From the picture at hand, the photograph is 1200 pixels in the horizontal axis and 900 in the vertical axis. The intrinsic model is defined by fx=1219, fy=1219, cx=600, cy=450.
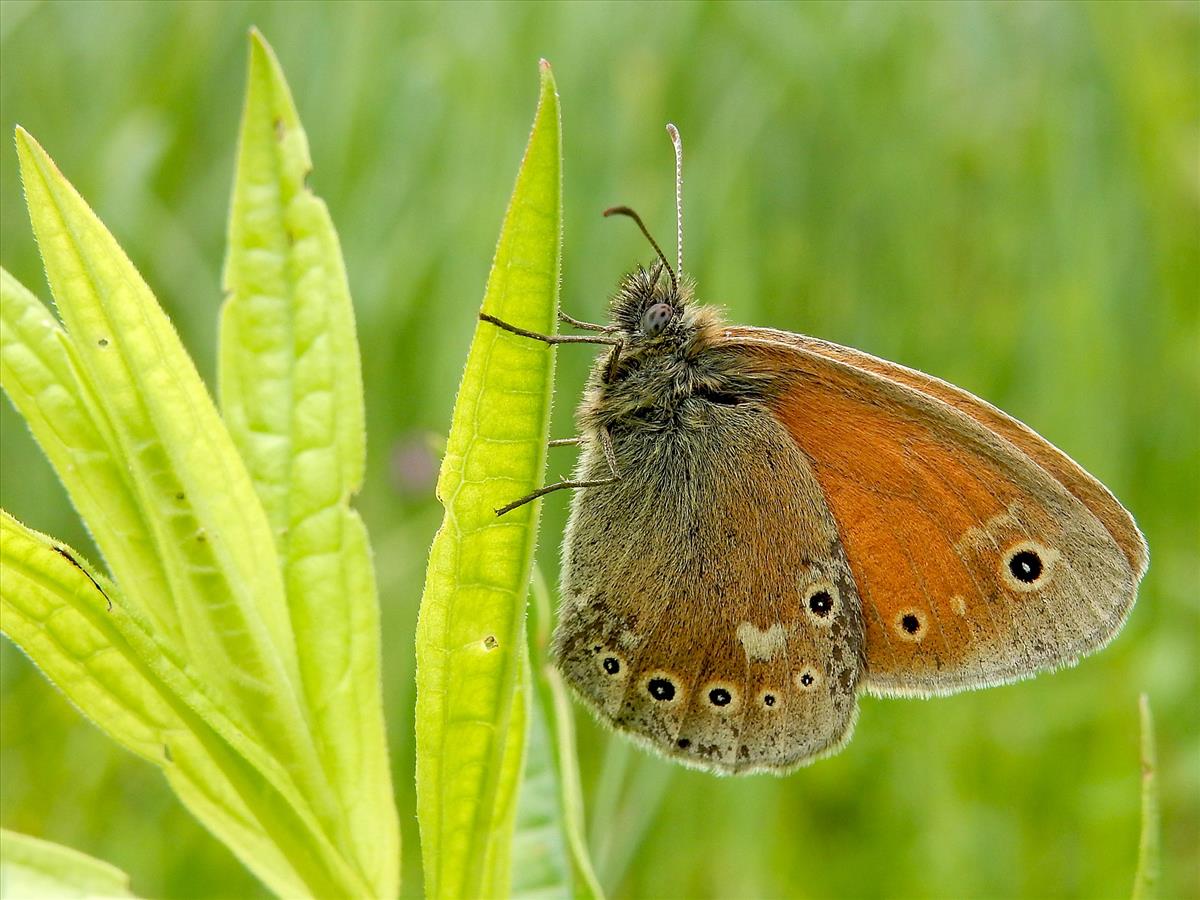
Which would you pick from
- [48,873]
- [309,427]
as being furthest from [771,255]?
[48,873]

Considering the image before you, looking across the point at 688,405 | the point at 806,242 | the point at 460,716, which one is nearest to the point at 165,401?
the point at 460,716

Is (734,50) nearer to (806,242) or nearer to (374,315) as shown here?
(806,242)

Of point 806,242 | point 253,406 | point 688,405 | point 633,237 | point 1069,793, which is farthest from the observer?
point 806,242

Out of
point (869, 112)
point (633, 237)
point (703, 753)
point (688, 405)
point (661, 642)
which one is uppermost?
point (869, 112)

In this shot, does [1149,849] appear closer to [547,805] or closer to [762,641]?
[547,805]

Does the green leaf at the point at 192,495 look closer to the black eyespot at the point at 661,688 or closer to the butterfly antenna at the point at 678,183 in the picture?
the black eyespot at the point at 661,688

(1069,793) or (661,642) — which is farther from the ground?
(661,642)

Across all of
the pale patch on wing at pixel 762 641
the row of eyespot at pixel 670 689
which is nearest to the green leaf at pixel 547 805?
the row of eyespot at pixel 670 689
